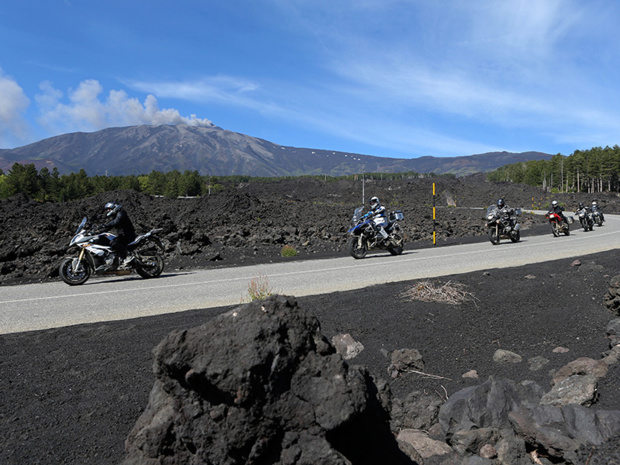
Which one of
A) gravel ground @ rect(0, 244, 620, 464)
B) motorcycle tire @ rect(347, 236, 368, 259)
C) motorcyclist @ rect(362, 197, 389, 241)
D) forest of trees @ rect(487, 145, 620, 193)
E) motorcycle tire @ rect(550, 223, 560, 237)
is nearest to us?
gravel ground @ rect(0, 244, 620, 464)

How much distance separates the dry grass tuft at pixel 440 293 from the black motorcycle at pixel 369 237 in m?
6.66

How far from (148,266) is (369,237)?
648 centimetres

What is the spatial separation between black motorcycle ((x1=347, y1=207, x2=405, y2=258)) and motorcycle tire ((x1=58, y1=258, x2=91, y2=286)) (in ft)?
23.1

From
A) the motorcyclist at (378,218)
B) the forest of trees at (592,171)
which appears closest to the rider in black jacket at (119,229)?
the motorcyclist at (378,218)

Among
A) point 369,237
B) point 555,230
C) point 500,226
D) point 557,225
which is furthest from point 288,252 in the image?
point 557,225

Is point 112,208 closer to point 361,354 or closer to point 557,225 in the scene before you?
point 361,354

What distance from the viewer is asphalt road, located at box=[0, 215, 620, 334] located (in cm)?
712

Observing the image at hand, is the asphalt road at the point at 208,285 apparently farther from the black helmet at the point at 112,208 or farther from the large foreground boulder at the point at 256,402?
the large foreground boulder at the point at 256,402

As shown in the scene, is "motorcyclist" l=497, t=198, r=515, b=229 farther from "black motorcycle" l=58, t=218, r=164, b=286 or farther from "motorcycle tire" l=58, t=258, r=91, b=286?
"motorcycle tire" l=58, t=258, r=91, b=286

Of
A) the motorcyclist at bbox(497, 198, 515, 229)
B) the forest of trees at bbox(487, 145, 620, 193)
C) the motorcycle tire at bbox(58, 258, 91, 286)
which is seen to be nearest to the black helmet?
the motorcycle tire at bbox(58, 258, 91, 286)

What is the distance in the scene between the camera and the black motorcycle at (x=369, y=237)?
45.4 feet

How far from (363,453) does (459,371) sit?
2.57 m

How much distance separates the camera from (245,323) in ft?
8.21

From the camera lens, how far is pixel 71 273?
33.3 feet
